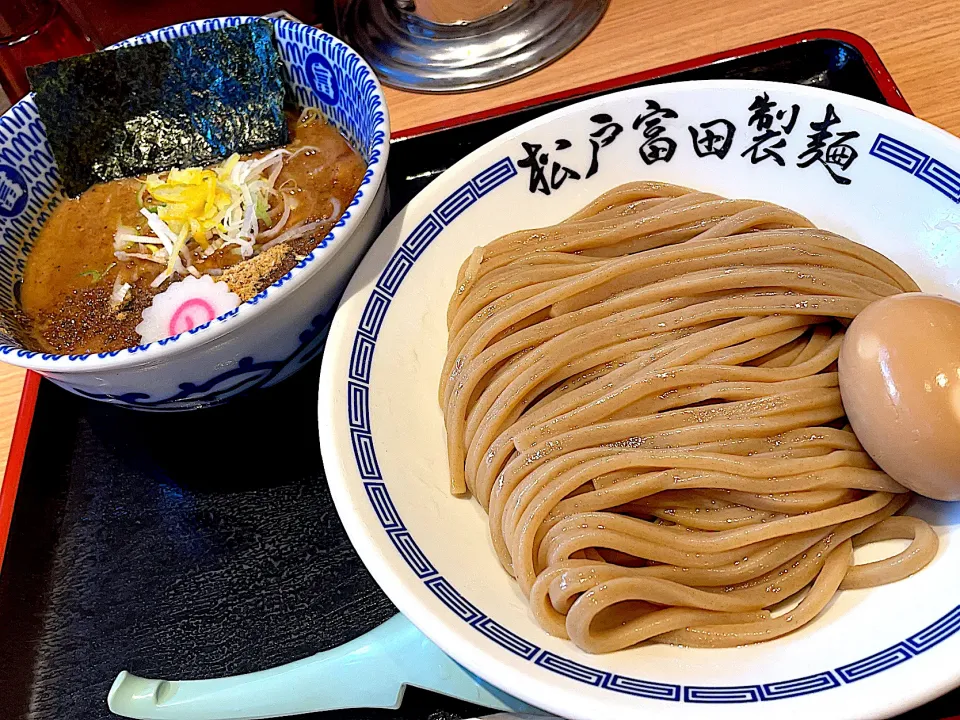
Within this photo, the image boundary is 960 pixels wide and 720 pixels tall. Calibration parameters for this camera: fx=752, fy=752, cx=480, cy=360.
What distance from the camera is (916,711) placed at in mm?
1237

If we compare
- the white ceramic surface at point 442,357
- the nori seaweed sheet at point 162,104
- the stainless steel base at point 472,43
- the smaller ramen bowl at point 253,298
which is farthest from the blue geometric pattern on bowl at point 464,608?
the stainless steel base at point 472,43

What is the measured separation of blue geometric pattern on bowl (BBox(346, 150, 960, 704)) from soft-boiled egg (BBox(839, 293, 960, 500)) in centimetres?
22

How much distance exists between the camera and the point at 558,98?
6.77 ft

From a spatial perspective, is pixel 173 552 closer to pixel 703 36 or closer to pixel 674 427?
pixel 674 427

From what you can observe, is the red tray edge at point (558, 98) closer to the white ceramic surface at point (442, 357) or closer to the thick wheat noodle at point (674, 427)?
the white ceramic surface at point (442, 357)

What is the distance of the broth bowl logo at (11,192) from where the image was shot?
1.78 meters

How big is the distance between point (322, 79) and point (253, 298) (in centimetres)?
72

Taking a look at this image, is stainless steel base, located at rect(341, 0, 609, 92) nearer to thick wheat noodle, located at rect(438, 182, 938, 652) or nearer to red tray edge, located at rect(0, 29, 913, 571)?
red tray edge, located at rect(0, 29, 913, 571)

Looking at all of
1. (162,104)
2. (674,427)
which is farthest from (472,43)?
(674,427)

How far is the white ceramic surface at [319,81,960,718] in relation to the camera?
3.70 feet

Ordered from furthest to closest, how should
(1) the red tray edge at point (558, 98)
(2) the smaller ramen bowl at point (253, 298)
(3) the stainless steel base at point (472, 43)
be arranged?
(3) the stainless steel base at point (472, 43) < (1) the red tray edge at point (558, 98) < (2) the smaller ramen bowl at point (253, 298)

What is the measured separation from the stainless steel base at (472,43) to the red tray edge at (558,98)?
0.43m

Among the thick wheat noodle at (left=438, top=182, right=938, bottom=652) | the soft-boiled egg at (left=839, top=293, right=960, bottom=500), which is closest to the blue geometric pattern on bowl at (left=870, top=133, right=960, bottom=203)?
the thick wheat noodle at (left=438, top=182, right=938, bottom=652)

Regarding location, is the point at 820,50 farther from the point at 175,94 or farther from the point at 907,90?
the point at 175,94
